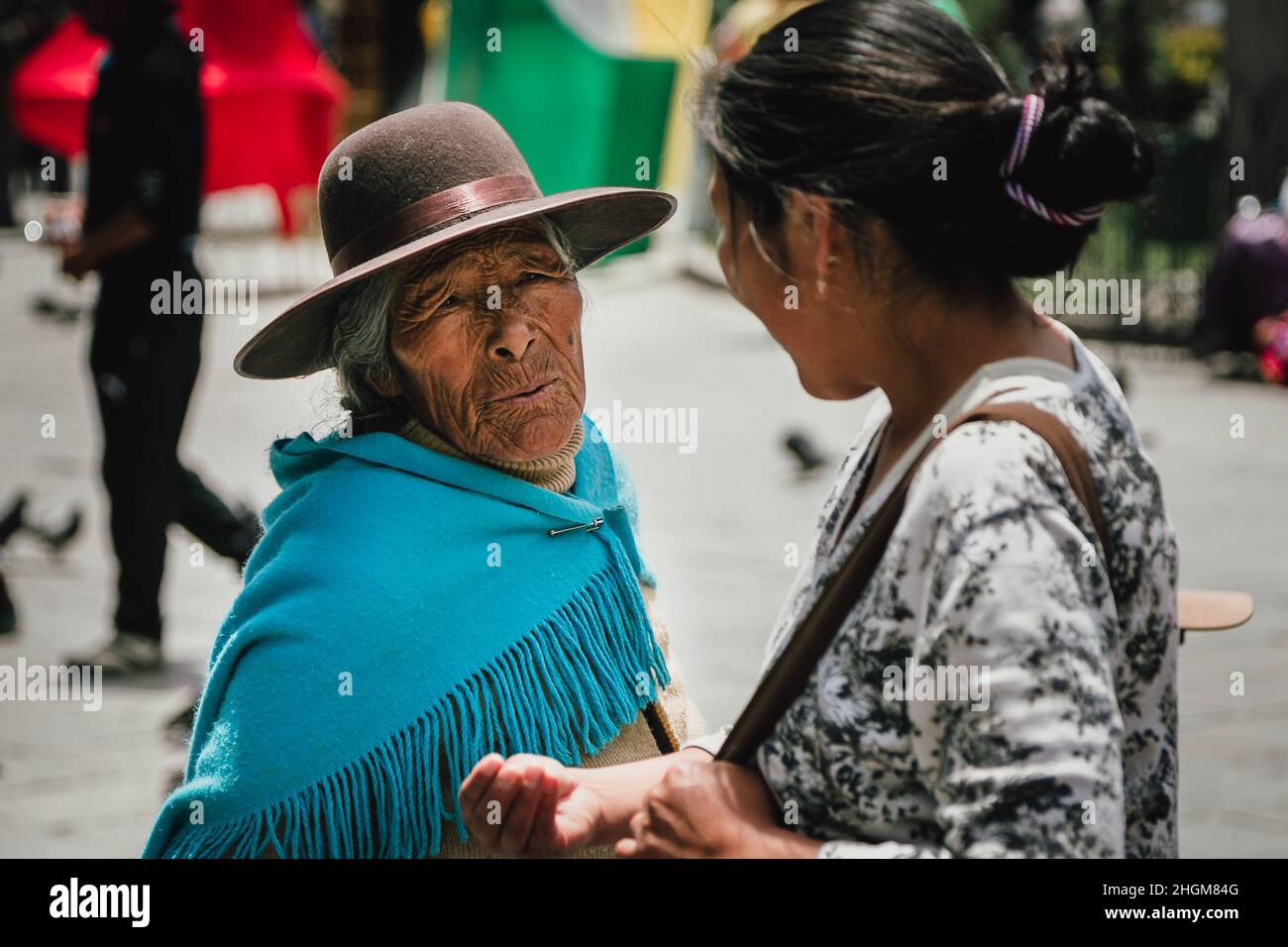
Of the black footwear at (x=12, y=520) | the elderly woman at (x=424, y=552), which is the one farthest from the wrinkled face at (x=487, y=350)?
the black footwear at (x=12, y=520)

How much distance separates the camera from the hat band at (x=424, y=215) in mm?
2266

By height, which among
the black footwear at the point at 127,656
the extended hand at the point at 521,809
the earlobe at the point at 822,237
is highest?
the earlobe at the point at 822,237

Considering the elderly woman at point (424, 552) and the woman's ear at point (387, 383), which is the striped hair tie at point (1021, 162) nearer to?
the elderly woman at point (424, 552)

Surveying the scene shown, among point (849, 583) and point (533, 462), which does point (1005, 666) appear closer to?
point (849, 583)

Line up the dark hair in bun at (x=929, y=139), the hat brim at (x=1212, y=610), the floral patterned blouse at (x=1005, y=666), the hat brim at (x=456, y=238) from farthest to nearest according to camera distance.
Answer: the hat brim at (x=456, y=238) < the hat brim at (x=1212, y=610) < the dark hair in bun at (x=929, y=139) < the floral patterned blouse at (x=1005, y=666)

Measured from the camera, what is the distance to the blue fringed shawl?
2.16 metres

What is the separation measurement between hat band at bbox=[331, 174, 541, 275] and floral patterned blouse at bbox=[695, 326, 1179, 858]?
2.73 feet

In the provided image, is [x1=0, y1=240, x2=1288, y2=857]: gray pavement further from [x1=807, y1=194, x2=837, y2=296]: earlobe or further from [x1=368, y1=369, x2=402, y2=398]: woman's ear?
[x1=807, y1=194, x2=837, y2=296]: earlobe

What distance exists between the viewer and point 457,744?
220cm

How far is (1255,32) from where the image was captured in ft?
42.2

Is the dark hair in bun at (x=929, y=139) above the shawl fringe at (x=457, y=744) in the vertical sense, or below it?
above

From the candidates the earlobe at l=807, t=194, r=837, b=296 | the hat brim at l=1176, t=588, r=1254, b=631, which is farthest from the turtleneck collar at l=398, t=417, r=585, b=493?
the hat brim at l=1176, t=588, r=1254, b=631

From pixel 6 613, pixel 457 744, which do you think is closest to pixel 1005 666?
pixel 457 744
